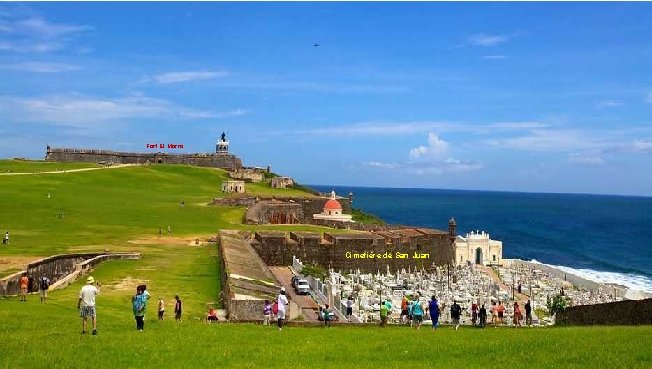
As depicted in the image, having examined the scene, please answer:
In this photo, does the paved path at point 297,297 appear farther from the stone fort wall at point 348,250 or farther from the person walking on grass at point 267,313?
the person walking on grass at point 267,313

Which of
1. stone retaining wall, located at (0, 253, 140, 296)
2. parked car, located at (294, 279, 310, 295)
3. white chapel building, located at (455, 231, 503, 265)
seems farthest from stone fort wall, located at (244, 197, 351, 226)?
stone retaining wall, located at (0, 253, 140, 296)

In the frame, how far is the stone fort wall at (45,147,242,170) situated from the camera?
330 feet

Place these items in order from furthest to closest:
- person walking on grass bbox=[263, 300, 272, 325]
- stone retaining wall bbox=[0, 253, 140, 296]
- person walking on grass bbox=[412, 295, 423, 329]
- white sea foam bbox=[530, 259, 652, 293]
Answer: white sea foam bbox=[530, 259, 652, 293], stone retaining wall bbox=[0, 253, 140, 296], person walking on grass bbox=[412, 295, 423, 329], person walking on grass bbox=[263, 300, 272, 325]

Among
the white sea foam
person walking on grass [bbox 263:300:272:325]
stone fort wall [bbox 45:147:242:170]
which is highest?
stone fort wall [bbox 45:147:242:170]

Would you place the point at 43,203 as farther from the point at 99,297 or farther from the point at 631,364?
the point at 631,364

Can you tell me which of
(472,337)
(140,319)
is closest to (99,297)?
(140,319)

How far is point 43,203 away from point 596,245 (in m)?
74.2

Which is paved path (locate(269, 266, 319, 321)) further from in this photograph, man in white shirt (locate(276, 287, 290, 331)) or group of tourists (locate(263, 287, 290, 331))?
man in white shirt (locate(276, 287, 290, 331))

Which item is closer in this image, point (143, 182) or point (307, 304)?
point (307, 304)

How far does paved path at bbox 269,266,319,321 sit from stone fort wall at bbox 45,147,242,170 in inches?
2548

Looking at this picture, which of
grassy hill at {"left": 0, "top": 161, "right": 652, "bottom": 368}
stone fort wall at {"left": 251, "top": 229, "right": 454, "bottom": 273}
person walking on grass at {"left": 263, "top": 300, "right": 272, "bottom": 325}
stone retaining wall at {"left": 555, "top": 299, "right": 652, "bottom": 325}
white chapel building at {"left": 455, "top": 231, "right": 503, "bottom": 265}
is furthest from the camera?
white chapel building at {"left": 455, "top": 231, "right": 503, "bottom": 265}

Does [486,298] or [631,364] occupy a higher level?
[631,364]

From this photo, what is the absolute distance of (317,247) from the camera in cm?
4175

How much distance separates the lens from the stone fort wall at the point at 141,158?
100500 millimetres
